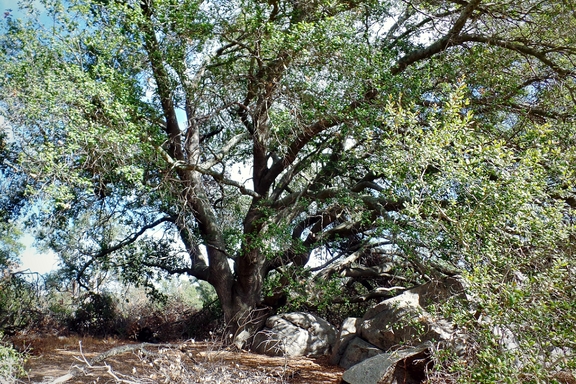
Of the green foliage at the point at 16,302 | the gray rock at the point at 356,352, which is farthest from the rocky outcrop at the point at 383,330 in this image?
the green foliage at the point at 16,302

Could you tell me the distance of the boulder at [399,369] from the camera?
5676 millimetres

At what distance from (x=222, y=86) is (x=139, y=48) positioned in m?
1.49

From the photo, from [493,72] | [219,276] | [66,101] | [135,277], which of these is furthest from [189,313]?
[493,72]

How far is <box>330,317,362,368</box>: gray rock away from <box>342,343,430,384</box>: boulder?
7.97 feet

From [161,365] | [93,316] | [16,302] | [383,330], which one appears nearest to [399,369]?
[383,330]

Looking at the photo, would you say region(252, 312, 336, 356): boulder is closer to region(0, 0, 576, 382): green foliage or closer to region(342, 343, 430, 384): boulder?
region(0, 0, 576, 382): green foliage

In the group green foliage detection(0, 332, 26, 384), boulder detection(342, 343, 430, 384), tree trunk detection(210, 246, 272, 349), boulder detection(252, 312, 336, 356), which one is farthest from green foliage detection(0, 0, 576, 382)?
green foliage detection(0, 332, 26, 384)

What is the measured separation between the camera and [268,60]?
8.04 m

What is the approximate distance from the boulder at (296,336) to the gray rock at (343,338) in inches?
35.5

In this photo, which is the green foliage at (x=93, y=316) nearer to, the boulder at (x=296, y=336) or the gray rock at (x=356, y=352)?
the boulder at (x=296, y=336)

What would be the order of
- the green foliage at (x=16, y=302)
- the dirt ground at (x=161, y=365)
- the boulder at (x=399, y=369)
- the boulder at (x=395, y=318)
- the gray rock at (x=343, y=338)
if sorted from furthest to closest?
the green foliage at (x=16, y=302)
the gray rock at (x=343, y=338)
the boulder at (x=395, y=318)
the boulder at (x=399, y=369)
the dirt ground at (x=161, y=365)

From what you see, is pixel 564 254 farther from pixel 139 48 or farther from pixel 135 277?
pixel 135 277

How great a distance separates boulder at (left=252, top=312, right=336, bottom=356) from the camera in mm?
9359

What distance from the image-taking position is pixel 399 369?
229 inches
